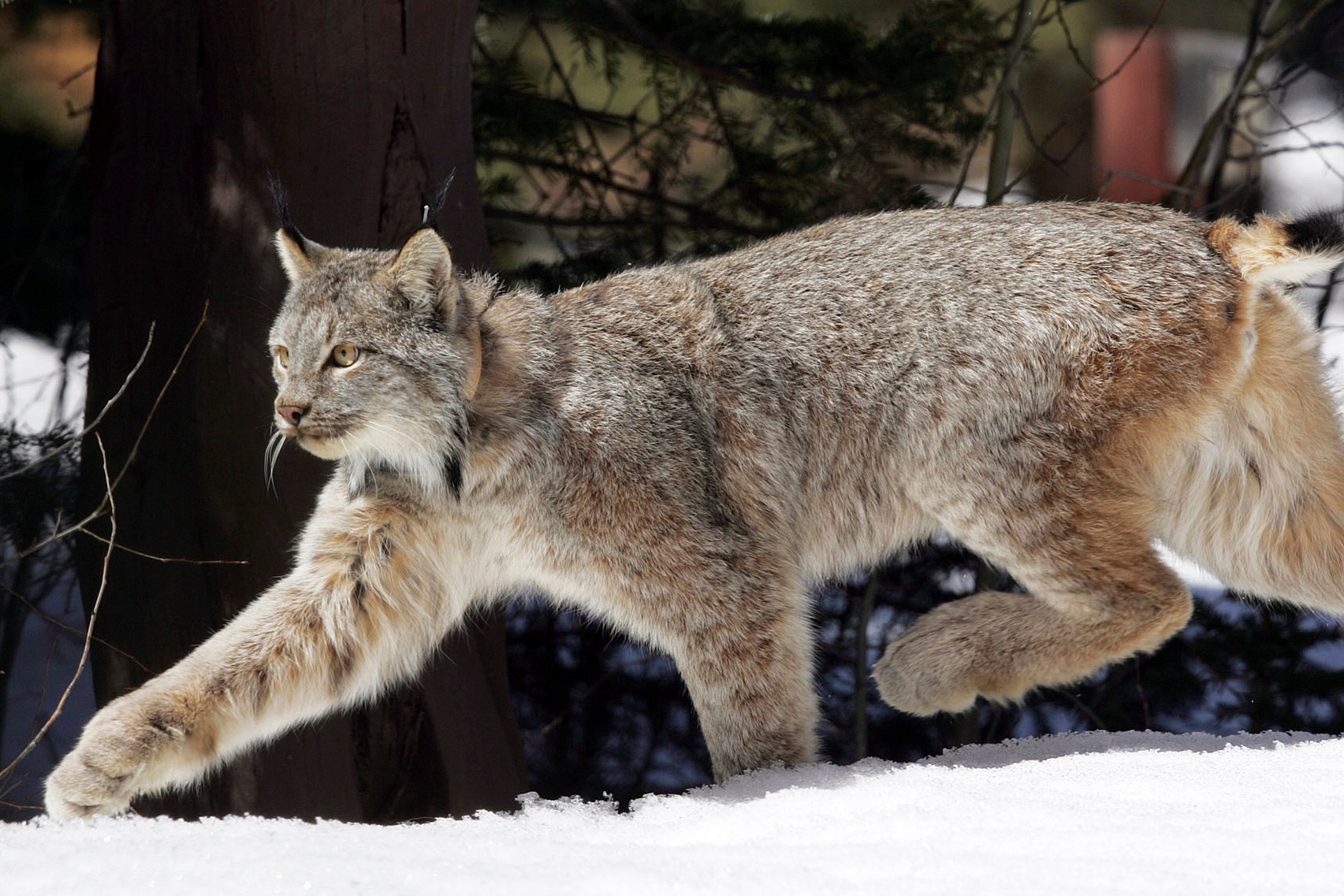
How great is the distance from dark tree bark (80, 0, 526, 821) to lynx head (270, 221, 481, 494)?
69 centimetres

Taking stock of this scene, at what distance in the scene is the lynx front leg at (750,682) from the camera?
3.36m

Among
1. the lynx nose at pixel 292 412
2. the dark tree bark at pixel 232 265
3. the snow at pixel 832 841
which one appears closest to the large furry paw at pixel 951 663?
the snow at pixel 832 841

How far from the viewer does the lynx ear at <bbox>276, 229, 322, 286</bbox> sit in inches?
130

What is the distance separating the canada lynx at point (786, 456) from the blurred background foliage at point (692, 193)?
1436 millimetres

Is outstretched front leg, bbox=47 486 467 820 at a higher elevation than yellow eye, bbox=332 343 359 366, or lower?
lower

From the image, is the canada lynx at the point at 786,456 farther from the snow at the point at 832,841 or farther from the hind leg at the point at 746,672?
the snow at the point at 832,841

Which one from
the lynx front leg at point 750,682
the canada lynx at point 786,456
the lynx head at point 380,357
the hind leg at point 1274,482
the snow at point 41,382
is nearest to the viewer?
the lynx head at point 380,357

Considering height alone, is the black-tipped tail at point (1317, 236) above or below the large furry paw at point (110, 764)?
above

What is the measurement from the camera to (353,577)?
340 cm

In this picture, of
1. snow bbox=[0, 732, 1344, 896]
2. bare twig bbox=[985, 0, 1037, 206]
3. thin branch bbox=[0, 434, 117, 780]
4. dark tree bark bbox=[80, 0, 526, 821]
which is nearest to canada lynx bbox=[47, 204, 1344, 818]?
thin branch bbox=[0, 434, 117, 780]

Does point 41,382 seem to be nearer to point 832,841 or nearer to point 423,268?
point 423,268

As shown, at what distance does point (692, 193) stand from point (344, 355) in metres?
2.73

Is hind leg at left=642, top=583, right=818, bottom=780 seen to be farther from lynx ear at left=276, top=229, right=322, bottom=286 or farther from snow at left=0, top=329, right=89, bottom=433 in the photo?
snow at left=0, top=329, right=89, bottom=433

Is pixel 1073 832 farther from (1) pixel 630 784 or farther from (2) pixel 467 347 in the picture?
(1) pixel 630 784
